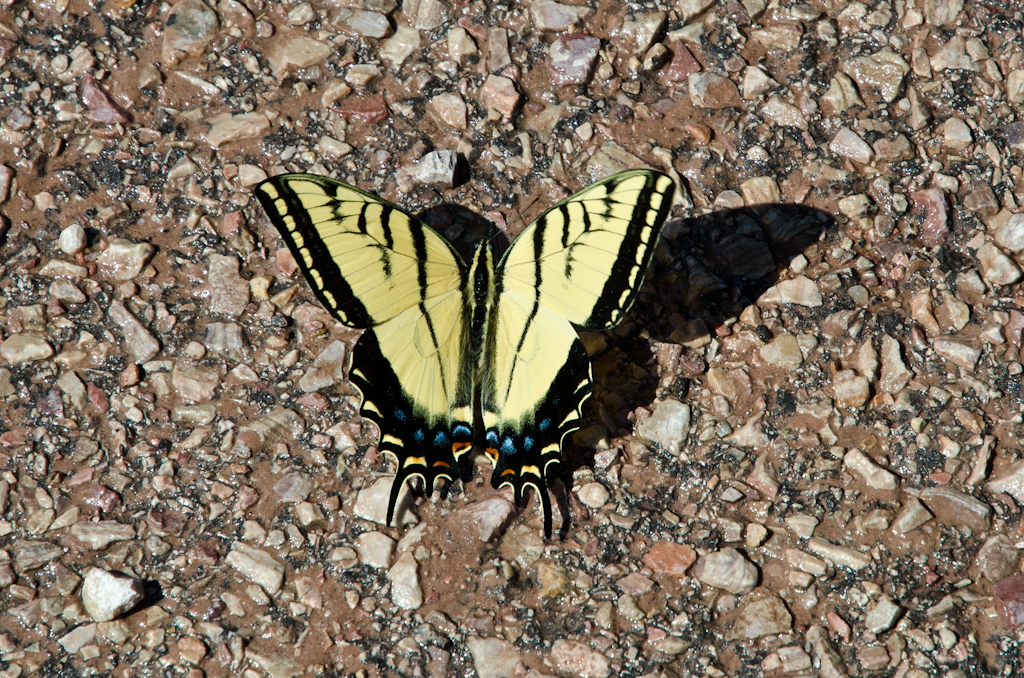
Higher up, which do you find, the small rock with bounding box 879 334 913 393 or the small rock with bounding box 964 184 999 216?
the small rock with bounding box 964 184 999 216

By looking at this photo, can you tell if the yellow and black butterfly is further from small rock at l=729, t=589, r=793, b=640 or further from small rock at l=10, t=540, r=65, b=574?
small rock at l=10, t=540, r=65, b=574

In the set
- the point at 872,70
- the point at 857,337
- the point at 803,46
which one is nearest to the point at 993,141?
the point at 872,70

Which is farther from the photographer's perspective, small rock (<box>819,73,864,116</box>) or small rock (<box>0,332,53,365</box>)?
small rock (<box>819,73,864,116</box>)

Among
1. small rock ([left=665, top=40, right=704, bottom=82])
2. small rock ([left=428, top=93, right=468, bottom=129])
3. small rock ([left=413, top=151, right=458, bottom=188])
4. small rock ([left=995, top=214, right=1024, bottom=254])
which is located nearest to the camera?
small rock ([left=995, top=214, right=1024, bottom=254])

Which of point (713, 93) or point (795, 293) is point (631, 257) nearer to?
point (795, 293)

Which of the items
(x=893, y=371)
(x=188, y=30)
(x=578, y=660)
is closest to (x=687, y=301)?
(x=893, y=371)

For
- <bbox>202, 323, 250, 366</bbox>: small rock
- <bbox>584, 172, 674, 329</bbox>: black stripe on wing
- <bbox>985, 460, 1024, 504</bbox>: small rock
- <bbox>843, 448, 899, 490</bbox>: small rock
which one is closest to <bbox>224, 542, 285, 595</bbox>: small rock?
<bbox>202, 323, 250, 366</bbox>: small rock

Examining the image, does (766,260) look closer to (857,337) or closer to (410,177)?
(857,337)

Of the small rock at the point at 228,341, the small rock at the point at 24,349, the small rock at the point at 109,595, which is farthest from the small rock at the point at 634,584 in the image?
the small rock at the point at 24,349

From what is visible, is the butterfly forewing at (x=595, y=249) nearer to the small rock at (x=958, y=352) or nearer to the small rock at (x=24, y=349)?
the small rock at (x=958, y=352)
